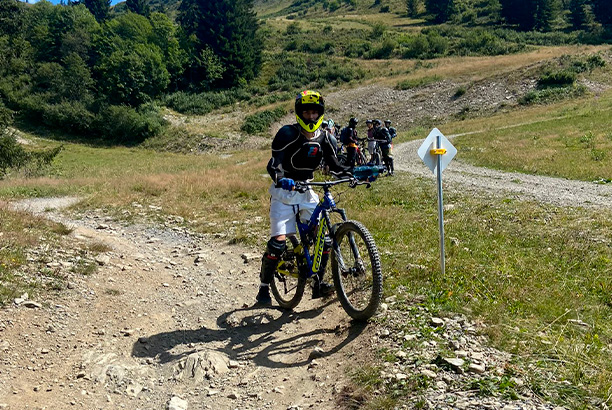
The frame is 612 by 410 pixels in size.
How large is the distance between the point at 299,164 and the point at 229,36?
257 ft

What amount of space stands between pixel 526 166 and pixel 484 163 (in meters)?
2.29

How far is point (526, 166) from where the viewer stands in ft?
61.5

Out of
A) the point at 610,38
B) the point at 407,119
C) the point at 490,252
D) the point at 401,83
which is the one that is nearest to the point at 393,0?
the point at 610,38

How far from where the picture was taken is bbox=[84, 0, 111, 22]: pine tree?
130 meters

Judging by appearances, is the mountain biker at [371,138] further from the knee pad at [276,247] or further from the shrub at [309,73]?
the shrub at [309,73]

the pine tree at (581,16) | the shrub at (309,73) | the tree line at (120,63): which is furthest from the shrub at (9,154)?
the pine tree at (581,16)

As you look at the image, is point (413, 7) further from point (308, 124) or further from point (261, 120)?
point (308, 124)

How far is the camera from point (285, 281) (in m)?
6.68

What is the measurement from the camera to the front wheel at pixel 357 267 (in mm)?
5145

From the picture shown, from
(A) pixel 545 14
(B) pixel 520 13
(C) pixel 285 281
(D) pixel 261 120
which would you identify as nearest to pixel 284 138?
(C) pixel 285 281

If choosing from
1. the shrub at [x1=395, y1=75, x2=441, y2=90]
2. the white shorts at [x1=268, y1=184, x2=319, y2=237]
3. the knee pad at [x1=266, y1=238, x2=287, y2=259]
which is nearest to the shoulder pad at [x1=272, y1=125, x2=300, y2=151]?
the white shorts at [x1=268, y1=184, x2=319, y2=237]

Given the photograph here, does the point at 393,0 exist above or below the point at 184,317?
above

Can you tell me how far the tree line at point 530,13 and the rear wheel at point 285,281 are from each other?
10871cm

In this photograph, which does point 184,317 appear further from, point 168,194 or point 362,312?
point 168,194
